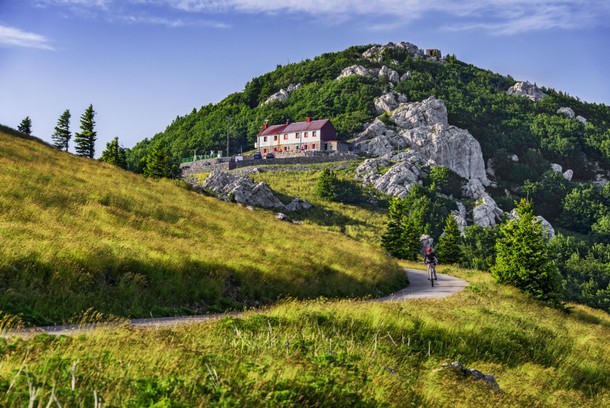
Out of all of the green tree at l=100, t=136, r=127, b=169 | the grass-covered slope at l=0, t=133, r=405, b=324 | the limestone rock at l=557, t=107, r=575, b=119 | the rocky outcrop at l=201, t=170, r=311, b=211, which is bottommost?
the grass-covered slope at l=0, t=133, r=405, b=324

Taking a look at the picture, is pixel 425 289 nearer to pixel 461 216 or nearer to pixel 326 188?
pixel 326 188

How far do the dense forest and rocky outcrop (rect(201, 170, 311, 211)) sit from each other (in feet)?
109

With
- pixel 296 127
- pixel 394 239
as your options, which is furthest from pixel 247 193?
pixel 296 127

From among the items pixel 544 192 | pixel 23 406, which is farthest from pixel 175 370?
pixel 544 192

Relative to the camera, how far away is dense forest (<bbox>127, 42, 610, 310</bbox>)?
12175 centimetres

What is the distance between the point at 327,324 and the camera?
12914mm

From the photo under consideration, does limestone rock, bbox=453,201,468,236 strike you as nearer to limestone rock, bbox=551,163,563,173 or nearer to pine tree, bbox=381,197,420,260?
pine tree, bbox=381,197,420,260

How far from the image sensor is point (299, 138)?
128 m

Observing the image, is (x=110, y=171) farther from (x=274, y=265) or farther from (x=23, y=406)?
(x=23, y=406)

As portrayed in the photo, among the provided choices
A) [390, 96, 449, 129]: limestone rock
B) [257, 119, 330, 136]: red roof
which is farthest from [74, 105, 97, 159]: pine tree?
[390, 96, 449, 129]: limestone rock

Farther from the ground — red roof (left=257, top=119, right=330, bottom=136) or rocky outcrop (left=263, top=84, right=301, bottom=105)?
rocky outcrop (left=263, top=84, right=301, bottom=105)

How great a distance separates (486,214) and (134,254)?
90906mm

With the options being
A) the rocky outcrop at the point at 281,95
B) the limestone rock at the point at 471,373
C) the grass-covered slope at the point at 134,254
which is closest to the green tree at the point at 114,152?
the grass-covered slope at the point at 134,254

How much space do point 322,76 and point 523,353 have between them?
190 meters
